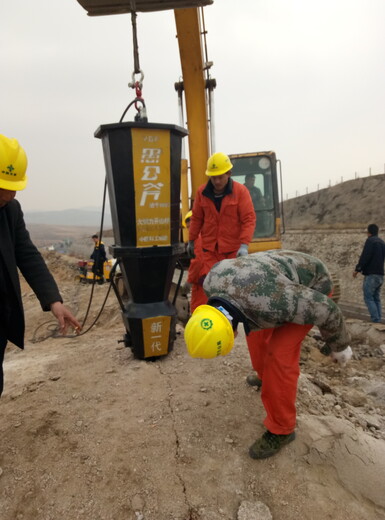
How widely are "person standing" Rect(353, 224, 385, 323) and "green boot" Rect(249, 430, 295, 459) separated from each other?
5.50 meters

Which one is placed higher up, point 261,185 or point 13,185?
point 261,185

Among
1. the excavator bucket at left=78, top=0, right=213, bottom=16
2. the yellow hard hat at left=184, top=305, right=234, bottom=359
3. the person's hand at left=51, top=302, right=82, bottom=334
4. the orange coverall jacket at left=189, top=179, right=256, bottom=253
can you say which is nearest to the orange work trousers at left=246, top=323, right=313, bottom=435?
the yellow hard hat at left=184, top=305, right=234, bottom=359

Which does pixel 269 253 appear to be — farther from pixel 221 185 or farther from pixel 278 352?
pixel 221 185

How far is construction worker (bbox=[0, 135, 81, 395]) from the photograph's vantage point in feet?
6.25

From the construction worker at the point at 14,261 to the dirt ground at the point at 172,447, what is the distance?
24.1 inches

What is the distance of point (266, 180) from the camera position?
6.57 m

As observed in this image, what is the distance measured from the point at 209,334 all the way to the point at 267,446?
3.01 ft

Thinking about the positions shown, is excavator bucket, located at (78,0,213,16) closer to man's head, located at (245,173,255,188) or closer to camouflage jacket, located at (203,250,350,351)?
camouflage jacket, located at (203,250,350,351)

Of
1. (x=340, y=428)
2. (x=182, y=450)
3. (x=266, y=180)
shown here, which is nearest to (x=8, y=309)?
(x=182, y=450)

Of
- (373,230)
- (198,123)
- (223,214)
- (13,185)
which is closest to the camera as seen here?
(13,185)

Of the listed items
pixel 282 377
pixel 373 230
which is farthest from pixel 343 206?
pixel 282 377

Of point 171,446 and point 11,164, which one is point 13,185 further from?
point 171,446

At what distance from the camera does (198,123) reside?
5395 millimetres

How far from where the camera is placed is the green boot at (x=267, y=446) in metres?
2.23
